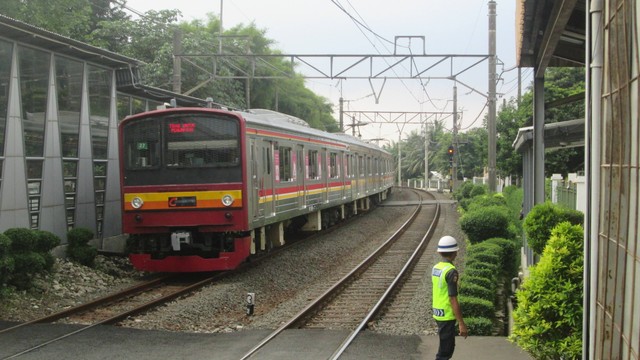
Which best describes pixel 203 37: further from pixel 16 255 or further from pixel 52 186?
pixel 16 255

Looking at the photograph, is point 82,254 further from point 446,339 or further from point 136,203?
point 446,339

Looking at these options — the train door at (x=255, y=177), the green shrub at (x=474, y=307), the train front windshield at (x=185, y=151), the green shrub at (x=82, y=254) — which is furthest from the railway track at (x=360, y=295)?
the green shrub at (x=82, y=254)

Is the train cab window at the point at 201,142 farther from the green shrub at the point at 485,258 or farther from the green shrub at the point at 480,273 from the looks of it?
the green shrub at the point at 480,273

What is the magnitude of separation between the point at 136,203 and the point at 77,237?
136cm

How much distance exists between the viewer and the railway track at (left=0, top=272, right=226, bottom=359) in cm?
906

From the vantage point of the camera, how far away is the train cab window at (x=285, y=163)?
49.7 ft

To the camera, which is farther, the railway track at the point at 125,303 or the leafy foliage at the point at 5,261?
the leafy foliage at the point at 5,261

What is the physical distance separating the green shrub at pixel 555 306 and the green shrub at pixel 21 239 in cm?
745

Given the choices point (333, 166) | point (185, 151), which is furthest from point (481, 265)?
point (333, 166)

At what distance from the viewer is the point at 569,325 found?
19.7 ft

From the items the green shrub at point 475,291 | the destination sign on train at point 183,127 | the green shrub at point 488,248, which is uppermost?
the destination sign on train at point 183,127

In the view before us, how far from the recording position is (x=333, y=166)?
21422 mm

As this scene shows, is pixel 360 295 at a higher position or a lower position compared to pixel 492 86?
lower

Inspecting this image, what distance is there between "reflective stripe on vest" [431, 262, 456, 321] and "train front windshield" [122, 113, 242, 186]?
681 centimetres
